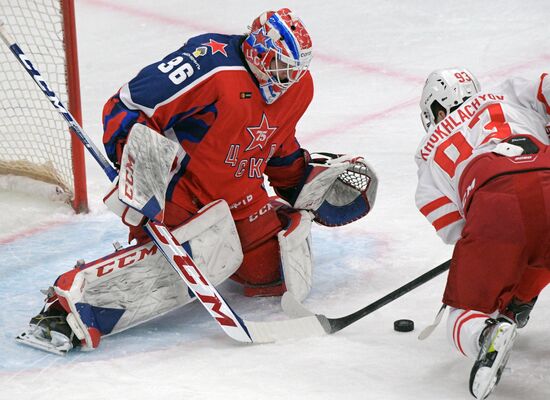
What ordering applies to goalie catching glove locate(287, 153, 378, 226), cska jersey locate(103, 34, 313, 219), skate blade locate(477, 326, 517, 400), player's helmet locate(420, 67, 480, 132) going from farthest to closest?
goalie catching glove locate(287, 153, 378, 226) < cska jersey locate(103, 34, 313, 219) < player's helmet locate(420, 67, 480, 132) < skate blade locate(477, 326, 517, 400)

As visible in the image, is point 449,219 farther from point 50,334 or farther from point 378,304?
point 50,334

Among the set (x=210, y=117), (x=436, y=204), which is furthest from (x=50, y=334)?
(x=436, y=204)

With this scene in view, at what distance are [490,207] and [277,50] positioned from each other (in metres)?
0.89

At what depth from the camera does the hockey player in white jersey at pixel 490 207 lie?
2.54 meters

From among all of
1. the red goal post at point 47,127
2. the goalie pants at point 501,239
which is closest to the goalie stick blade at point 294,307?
the goalie pants at point 501,239

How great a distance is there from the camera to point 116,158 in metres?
3.16

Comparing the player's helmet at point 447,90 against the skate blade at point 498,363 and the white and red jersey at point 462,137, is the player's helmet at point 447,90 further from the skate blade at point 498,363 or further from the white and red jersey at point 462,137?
the skate blade at point 498,363

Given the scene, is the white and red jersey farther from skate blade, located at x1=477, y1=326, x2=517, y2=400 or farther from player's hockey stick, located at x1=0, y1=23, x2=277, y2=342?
player's hockey stick, located at x1=0, y1=23, x2=277, y2=342

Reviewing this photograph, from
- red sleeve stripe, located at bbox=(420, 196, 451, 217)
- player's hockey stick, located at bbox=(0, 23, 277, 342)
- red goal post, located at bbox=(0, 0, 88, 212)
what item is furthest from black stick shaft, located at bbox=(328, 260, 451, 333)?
red goal post, located at bbox=(0, 0, 88, 212)

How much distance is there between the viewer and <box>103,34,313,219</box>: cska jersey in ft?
10.3

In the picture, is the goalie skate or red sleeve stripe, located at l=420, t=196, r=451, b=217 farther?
the goalie skate

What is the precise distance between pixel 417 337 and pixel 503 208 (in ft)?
2.19

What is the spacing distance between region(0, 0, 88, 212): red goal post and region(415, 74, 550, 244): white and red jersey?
1671mm

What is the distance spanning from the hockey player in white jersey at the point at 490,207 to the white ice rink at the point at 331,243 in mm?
224
